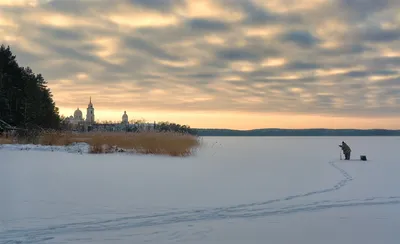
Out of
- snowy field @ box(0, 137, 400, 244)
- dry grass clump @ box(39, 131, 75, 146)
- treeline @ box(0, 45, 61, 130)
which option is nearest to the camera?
snowy field @ box(0, 137, 400, 244)

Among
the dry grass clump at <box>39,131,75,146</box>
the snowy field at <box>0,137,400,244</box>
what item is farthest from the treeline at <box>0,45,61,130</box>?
the snowy field at <box>0,137,400,244</box>

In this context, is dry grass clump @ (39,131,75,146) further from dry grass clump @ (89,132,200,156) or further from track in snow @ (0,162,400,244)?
track in snow @ (0,162,400,244)

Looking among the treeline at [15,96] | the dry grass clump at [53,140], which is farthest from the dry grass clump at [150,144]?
the treeline at [15,96]

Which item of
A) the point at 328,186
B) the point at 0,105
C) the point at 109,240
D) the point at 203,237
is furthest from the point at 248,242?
the point at 0,105

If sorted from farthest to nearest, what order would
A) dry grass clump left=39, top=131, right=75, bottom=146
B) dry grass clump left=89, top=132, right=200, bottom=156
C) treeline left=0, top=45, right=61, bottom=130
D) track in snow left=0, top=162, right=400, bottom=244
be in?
treeline left=0, top=45, right=61, bottom=130
dry grass clump left=39, top=131, right=75, bottom=146
dry grass clump left=89, top=132, right=200, bottom=156
track in snow left=0, top=162, right=400, bottom=244

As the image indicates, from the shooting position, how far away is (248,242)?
432cm

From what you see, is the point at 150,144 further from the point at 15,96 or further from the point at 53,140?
the point at 15,96

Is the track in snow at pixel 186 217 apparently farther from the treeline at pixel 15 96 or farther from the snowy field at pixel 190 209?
the treeline at pixel 15 96

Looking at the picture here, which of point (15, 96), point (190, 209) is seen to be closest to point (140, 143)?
point (190, 209)

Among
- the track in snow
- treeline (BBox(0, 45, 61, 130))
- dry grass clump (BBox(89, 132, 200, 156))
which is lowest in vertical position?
the track in snow

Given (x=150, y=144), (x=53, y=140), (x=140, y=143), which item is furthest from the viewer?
(x=53, y=140)

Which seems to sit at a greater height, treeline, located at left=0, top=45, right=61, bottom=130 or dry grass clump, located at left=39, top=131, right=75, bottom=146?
treeline, located at left=0, top=45, right=61, bottom=130

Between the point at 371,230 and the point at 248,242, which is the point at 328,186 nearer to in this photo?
the point at 371,230

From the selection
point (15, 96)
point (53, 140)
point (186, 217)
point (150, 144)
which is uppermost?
point (15, 96)
